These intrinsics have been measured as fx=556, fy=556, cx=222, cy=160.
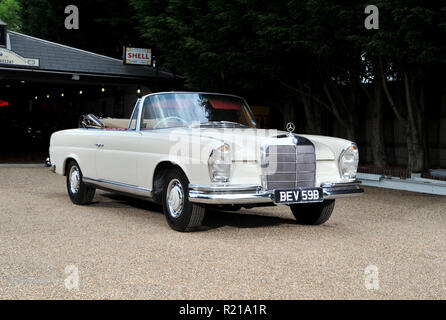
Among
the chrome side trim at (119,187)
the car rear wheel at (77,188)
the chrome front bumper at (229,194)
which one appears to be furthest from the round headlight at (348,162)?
the car rear wheel at (77,188)

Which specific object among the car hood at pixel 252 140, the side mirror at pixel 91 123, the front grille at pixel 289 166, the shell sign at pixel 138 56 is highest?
the shell sign at pixel 138 56

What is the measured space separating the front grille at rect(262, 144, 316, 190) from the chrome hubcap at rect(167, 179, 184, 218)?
1.05 m

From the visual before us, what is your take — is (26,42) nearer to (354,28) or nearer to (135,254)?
(354,28)

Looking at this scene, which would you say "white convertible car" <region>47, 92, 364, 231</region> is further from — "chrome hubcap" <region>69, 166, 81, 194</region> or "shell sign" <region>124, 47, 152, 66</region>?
"shell sign" <region>124, 47, 152, 66</region>

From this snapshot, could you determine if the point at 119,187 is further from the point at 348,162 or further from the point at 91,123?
the point at 348,162

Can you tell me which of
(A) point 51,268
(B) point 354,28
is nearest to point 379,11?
(B) point 354,28

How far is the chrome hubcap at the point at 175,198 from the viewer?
6.67m

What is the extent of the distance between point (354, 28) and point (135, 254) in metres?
8.51

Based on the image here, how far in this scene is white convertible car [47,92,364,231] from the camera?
20.5 feet

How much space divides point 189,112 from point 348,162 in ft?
7.28

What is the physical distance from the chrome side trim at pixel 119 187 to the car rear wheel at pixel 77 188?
28 centimetres

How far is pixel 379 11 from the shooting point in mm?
11125

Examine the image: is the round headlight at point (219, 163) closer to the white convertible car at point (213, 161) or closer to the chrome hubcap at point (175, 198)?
the white convertible car at point (213, 161)
